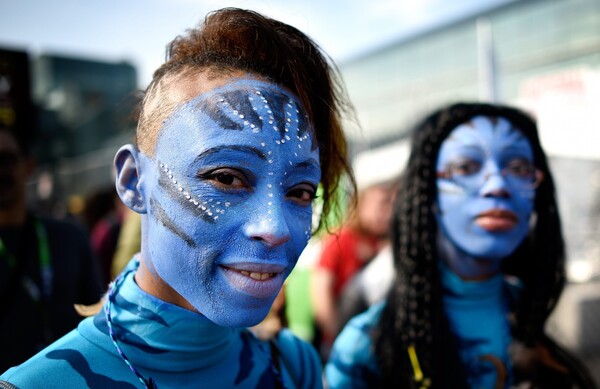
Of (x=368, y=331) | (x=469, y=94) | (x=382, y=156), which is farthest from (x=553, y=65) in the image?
(x=368, y=331)

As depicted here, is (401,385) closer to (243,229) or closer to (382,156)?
(243,229)

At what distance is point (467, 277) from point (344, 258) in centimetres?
164

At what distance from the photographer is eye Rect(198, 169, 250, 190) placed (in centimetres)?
112

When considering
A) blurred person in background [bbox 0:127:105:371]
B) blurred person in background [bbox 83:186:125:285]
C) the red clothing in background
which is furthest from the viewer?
blurred person in background [bbox 83:186:125:285]

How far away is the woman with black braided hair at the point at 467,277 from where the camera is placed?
1.86m

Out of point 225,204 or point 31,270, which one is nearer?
point 225,204

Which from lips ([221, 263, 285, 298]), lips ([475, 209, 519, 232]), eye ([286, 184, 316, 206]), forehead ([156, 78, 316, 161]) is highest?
forehead ([156, 78, 316, 161])

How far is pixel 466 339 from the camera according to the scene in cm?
193

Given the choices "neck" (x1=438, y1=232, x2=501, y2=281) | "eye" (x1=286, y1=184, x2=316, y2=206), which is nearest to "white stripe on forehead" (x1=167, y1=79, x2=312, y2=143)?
"eye" (x1=286, y1=184, x2=316, y2=206)

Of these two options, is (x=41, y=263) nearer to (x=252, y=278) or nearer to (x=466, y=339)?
(x=252, y=278)

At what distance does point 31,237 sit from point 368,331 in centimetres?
180

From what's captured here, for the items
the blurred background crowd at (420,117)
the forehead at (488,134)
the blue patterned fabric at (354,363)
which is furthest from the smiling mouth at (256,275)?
the forehead at (488,134)

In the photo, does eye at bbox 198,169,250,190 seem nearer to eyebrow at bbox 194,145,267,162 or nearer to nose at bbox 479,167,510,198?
eyebrow at bbox 194,145,267,162

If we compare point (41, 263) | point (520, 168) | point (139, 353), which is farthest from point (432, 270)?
point (41, 263)
